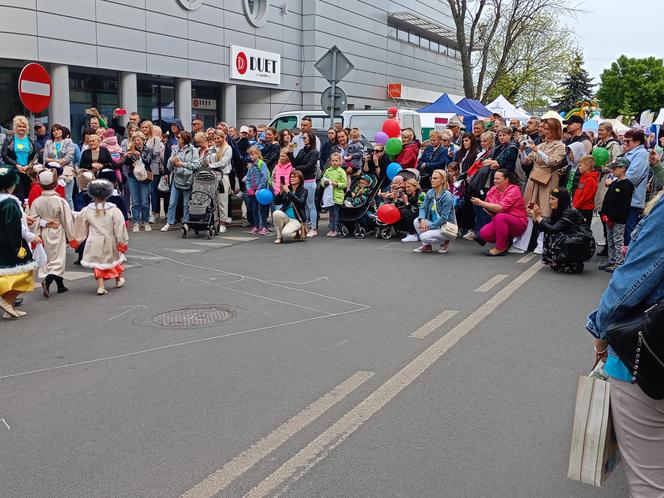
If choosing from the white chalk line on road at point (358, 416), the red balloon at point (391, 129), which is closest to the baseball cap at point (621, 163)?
the white chalk line on road at point (358, 416)

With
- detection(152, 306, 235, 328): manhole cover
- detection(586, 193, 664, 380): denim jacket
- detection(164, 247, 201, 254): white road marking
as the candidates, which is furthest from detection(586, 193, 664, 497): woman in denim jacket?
detection(164, 247, 201, 254): white road marking

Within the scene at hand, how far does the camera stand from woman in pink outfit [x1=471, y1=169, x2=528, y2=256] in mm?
11695

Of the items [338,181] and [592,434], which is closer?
[592,434]

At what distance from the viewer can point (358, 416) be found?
4.83m

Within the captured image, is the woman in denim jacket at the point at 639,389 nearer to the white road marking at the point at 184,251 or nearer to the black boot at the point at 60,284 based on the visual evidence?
the black boot at the point at 60,284

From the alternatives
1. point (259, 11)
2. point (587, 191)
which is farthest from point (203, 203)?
point (259, 11)

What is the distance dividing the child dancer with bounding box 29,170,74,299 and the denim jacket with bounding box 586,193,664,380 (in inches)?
295

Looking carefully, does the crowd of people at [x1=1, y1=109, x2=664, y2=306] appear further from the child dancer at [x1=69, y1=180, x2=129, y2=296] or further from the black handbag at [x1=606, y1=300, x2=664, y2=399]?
the black handbag at [x1=606, y1=300, x2=664, y2=399]

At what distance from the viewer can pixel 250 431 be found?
15.0 ft

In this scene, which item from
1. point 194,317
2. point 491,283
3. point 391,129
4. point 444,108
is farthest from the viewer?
point 444,108

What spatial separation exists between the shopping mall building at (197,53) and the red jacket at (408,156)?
13.6 metres

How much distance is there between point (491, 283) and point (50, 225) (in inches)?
219

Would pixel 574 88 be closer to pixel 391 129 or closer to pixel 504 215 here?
A: pixel 391 129

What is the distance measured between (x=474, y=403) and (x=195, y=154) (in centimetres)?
1050
